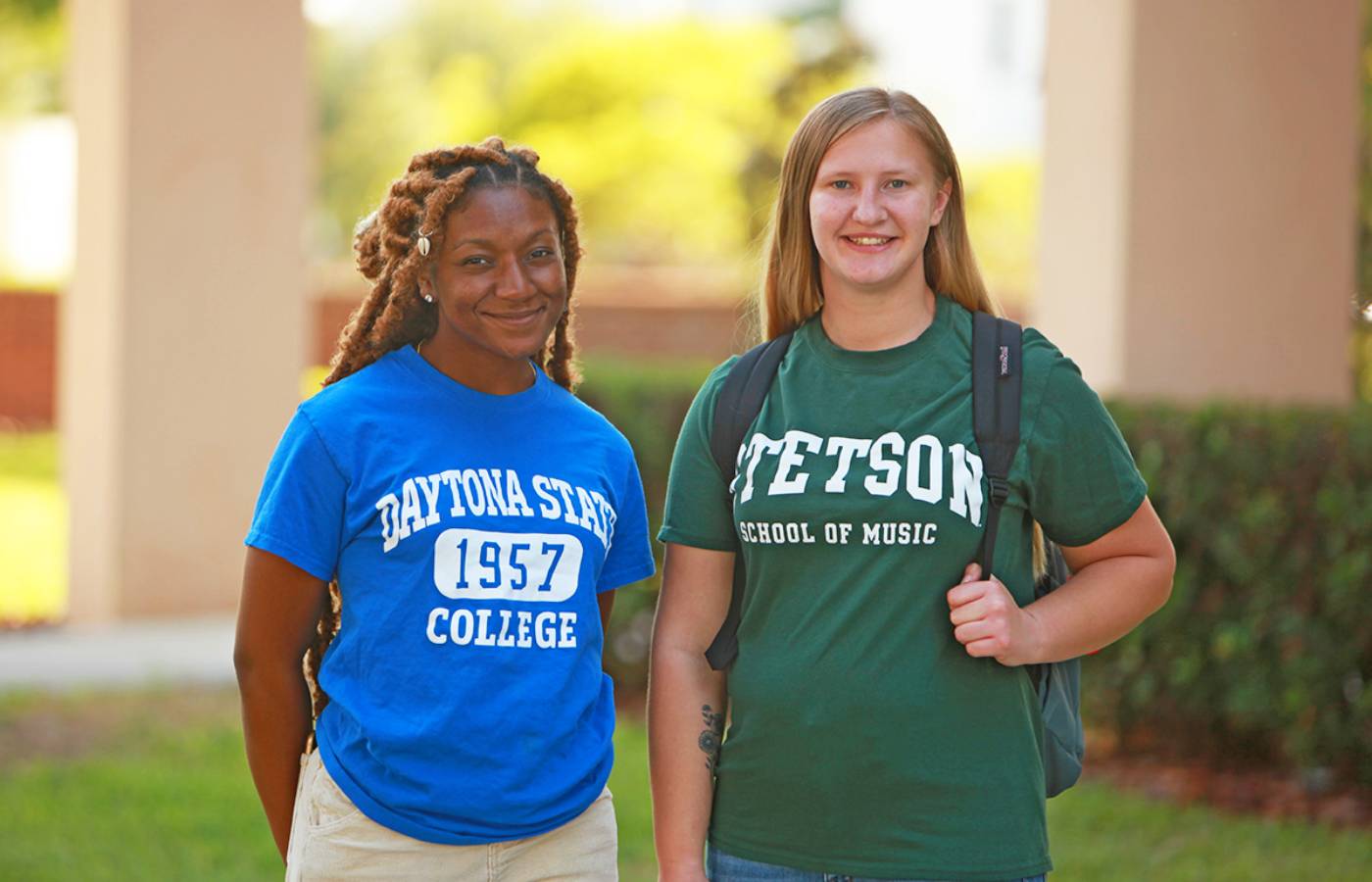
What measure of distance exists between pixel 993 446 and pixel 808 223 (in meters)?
Result: 0.51

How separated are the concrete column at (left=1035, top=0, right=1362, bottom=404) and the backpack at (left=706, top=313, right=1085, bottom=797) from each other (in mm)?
5923

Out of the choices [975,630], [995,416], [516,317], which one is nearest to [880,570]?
[975,630]

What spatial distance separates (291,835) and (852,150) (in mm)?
1412

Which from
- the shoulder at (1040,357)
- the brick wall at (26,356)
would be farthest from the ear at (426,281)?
the brick wall at (26,356)

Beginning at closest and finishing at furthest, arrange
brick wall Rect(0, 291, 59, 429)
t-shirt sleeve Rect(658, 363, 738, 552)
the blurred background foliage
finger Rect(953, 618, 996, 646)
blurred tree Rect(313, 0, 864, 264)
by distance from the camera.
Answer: finger Rect(953, 618, 996, 646) < t-shirt sleeve Rect(658, 363, 738, 552) < the blurred background foliage < brick wall Rect(0, 291, 59, 429) < blurred tree Rect(313, 0, 864, 264)

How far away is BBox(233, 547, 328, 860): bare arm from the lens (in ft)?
8.99

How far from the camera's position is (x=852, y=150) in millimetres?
2752

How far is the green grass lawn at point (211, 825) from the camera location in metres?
5.50

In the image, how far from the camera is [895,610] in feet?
8.61

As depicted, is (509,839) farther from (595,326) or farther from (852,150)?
(595,326)

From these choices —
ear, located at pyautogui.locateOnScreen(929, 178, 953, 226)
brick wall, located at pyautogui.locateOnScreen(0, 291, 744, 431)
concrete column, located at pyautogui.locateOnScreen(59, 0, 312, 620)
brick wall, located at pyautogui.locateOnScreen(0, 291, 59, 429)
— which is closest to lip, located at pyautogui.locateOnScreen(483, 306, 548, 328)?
ear, located at pyautogui.locateOnScreen(929, 178, 953, 226)

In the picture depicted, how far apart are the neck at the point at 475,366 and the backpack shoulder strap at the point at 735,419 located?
366mm

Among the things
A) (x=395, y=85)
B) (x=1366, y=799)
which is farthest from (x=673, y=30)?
(x=1366, y=799)

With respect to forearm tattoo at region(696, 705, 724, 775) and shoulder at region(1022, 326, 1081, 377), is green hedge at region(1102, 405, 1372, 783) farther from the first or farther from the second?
forearm tattoo at region(696, 705, 724, 775)
